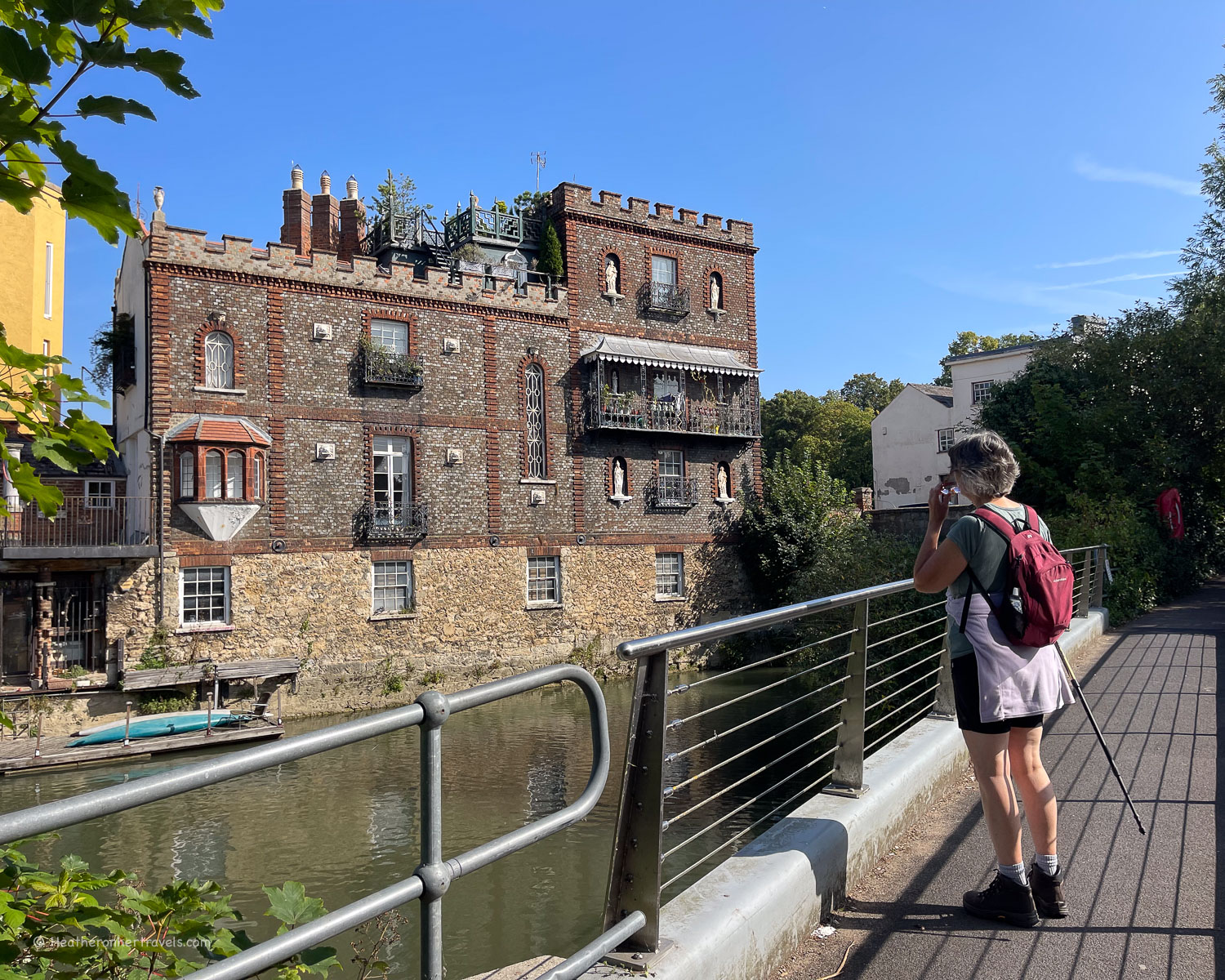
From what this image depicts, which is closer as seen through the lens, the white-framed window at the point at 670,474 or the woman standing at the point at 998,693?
the woman standing at the point at 998,693

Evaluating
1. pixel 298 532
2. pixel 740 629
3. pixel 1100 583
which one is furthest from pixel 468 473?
pixel 740 629

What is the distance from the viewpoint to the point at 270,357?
21531 mm

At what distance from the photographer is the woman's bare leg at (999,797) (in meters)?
3.45

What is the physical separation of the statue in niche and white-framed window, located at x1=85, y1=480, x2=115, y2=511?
14.8 metres

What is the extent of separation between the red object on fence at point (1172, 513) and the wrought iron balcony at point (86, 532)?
2319cm

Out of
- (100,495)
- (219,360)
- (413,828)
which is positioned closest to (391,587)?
(219,360)

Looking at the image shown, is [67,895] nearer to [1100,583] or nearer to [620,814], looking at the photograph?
[620,814]

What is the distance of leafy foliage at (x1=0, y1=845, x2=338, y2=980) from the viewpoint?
2.50 meters

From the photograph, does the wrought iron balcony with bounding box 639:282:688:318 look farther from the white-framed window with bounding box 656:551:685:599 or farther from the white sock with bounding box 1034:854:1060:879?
the white sock with bounding box 1034:854:1060:879

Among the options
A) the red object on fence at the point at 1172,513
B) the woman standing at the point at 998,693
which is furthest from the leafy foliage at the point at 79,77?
the red object on fence at the point at 1172,513

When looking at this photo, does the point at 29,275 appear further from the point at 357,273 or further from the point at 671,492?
the point at 671,492

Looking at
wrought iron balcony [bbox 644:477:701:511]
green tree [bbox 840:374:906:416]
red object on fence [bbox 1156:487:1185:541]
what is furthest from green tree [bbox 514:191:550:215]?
green tree [bbox 840:374:906:416]

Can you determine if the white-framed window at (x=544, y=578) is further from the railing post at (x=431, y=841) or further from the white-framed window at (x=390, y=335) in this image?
the railing post at (x=431, y=841)

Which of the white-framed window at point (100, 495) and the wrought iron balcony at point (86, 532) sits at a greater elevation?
the white-framed window at point (100, 495)
